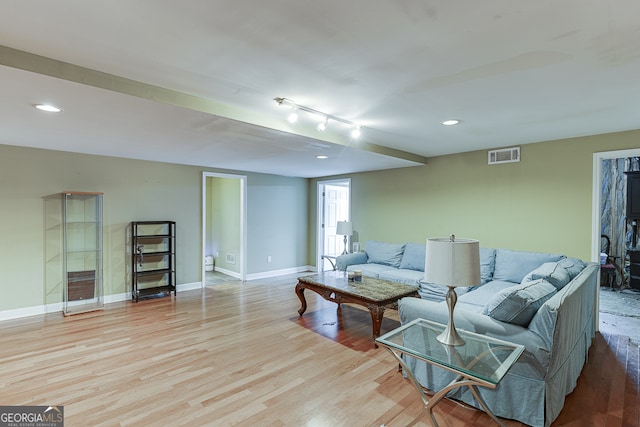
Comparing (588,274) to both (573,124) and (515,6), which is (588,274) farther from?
(515,6)

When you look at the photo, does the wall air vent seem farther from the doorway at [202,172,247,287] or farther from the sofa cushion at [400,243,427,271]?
the doorway at [202,172,247,287]

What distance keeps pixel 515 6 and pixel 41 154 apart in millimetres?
5228

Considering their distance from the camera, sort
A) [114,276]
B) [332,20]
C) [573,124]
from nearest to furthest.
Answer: [332,20]
[573,124]
[114,276]

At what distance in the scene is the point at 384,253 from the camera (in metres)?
5.20

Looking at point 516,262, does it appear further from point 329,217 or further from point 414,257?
point 329,217

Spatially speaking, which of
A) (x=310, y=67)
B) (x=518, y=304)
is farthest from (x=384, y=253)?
(x=310, y=67)

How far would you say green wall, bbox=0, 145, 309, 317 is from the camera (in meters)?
3.88

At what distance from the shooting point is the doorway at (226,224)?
609 cm

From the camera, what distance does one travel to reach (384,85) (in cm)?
224

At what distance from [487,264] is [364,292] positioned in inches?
74.5

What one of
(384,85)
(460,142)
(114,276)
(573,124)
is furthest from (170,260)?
(573,124)

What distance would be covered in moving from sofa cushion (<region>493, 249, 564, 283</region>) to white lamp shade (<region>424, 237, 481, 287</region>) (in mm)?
2497

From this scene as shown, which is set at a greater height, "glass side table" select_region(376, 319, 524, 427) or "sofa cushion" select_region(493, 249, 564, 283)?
"sofa cushion" select_region(493, 249, 564, 283)

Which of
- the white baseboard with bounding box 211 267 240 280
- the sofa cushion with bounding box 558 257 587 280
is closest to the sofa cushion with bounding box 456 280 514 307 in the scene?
the sofa cushion with bounding box 558 257 587 280
